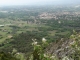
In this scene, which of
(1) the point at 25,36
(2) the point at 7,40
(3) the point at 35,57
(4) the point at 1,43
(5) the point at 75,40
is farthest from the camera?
(1) the point at 25,36

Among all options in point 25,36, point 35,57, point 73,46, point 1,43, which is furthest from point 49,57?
point 25,36

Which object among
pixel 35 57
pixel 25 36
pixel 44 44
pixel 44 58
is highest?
pixel 44 44

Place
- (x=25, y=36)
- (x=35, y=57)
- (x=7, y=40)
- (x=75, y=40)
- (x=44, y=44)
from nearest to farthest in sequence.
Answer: (x=44, y=44) < (x=75, y=40) < (x=35, y=57) < (x=7, y=40) < (x=25, y=36)

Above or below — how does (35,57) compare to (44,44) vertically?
below

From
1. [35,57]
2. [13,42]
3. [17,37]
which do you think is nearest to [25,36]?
[17,37]

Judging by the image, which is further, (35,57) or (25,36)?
(25,36)

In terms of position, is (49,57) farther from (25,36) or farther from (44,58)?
(25,36)

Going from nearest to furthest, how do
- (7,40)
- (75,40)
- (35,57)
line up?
1. (75,40)
2. (35,57)
3. (7,40)

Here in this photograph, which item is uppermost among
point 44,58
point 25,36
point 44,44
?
point 44,44

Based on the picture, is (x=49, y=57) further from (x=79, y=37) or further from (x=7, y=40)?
(x=7, y=40)
